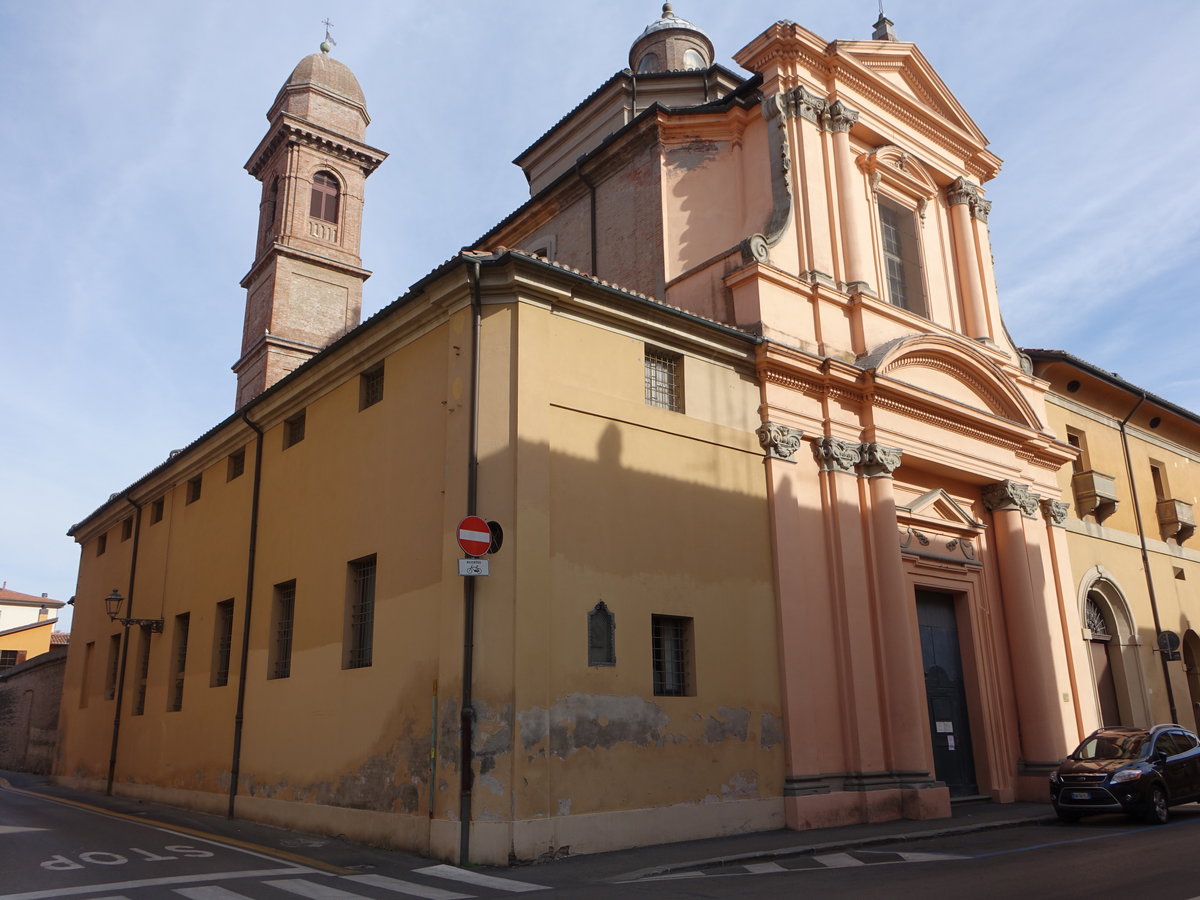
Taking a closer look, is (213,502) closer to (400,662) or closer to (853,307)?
(400,662)

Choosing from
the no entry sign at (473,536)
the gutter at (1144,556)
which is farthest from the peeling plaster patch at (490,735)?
the gutter at (1144,556)

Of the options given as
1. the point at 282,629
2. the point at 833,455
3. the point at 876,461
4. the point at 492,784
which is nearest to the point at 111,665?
the point at 282,629

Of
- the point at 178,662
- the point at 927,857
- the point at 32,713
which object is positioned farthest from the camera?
the point at 32,713

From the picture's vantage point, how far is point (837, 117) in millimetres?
17609

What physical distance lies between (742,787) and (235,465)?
36.9ft

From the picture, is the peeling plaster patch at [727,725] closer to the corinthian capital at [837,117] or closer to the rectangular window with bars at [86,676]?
the corinthian capital at [837,117]

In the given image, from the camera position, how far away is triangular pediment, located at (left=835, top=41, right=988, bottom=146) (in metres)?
18.5

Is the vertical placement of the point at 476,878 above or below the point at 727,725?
below

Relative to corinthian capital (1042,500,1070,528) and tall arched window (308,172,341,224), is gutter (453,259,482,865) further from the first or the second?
tall arched window (308,172,341,224)

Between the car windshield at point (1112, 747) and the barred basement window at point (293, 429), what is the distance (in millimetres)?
13264

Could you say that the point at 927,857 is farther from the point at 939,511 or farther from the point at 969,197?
the point at 969,197

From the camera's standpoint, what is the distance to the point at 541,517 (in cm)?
1157

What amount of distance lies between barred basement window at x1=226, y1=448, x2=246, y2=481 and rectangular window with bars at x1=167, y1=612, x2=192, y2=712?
2803 millimetres

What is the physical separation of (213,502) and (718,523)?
34.4 feet
